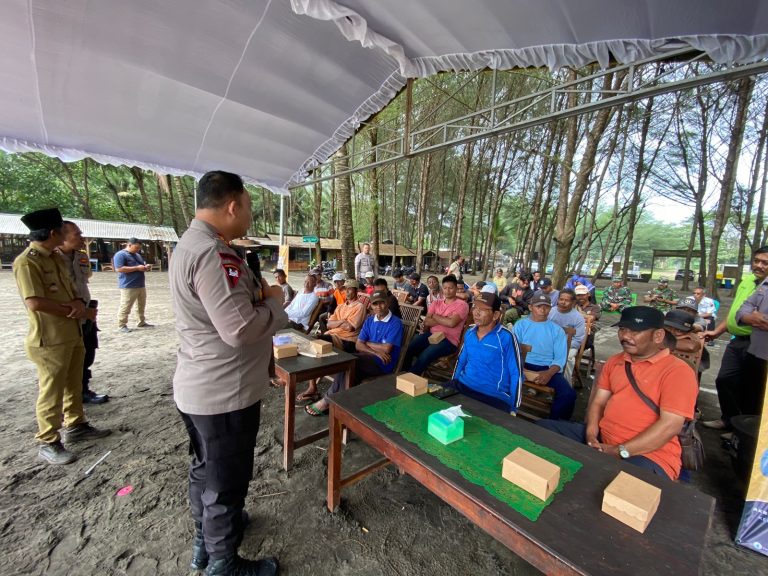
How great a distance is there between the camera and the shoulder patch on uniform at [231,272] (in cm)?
135

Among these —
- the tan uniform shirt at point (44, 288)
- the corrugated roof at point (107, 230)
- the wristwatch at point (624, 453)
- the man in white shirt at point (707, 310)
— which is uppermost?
the corrugated roof at point (107, 230)

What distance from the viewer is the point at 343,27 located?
2.28 m

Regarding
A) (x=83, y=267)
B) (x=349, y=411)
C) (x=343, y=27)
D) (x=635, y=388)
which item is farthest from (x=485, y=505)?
(x=83, y=267)

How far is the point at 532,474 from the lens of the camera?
1267mm

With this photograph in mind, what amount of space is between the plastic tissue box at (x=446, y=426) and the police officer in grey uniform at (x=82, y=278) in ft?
11.2

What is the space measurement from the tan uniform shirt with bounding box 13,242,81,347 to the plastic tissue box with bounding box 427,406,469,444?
3087 mm

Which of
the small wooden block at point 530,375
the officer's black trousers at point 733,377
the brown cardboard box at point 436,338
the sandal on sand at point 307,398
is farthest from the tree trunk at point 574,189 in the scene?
the sandal on sand at point 307,398

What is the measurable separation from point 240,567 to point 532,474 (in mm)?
1578

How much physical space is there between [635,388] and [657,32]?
244 centimetres

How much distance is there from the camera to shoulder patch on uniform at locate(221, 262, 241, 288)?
1351mm

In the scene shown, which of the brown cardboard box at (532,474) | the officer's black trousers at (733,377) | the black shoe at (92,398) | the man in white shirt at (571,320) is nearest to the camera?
the brown cardboard box at (532,474)

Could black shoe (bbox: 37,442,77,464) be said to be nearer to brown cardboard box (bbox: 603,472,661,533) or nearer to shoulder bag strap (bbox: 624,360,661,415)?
brown cardboard box (bbox: 603,472,661,533)

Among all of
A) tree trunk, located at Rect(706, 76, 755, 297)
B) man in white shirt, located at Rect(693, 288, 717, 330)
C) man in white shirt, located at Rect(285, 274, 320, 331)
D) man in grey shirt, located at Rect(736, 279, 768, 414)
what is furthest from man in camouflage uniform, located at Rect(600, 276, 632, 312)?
man in white shirt, located at Rect(285, 274, 320, 331)

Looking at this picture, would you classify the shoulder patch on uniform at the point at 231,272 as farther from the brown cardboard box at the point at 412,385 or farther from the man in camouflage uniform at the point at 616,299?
the man in camouflage uniform at the point at 616,299
